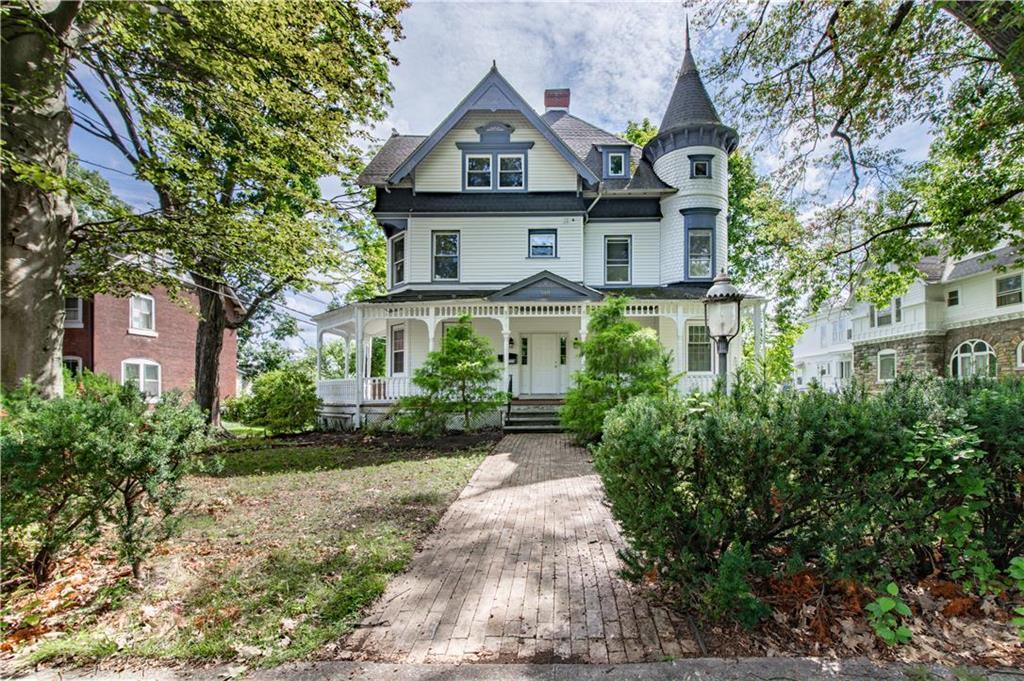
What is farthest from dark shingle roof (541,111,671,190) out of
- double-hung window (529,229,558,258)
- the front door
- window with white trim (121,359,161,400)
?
window with white trim (121,359,161,400)

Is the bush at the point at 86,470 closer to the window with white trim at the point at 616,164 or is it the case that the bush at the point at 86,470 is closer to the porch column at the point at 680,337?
the porch column at the point at 680,337

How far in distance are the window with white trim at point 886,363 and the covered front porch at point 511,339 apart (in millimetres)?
15198

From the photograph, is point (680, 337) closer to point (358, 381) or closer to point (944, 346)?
point (358, 381)

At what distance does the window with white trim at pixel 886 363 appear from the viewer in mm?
24500

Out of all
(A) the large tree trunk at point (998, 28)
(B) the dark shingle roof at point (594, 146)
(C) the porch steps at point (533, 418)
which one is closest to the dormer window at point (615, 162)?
(B) the dark shingle roof at point (594, 146)

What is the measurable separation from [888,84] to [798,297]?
536 cm

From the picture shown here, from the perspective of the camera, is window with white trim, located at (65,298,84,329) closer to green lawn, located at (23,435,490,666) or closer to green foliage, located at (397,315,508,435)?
green foliage, located at (397,315,508,435)

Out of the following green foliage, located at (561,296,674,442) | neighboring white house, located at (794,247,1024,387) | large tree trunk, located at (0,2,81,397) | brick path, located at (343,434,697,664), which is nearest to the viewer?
brick path, located at (343,434,697,664)

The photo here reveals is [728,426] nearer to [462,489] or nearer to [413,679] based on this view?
[413,679]

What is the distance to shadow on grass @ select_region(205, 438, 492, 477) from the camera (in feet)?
28.5

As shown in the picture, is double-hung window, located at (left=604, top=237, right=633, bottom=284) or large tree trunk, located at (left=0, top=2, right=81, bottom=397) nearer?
large tree trunk, located at (left=0, top=2, right=81, bottom=397)

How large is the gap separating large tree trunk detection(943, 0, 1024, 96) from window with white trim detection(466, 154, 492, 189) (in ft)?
39.9

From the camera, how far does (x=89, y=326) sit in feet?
61.3

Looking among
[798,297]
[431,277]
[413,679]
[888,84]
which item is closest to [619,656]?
[413,679]
